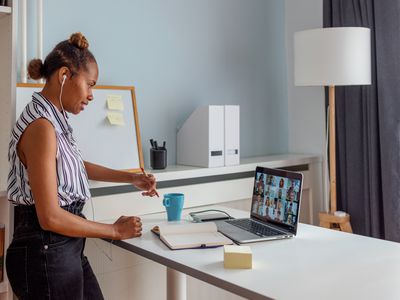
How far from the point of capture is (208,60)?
259 centimetres

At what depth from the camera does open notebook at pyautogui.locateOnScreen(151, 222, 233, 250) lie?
1.44 metres

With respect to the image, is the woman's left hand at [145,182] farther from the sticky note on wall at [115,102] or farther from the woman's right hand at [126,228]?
the sticky note on wall at [115,102]

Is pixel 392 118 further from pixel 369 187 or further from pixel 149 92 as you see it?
pixel 149 92

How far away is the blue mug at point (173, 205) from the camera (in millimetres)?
1790

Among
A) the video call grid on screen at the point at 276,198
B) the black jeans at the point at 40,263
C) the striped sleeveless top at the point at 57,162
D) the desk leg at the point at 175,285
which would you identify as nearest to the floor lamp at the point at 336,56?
the video call grid on screen at the point at 276,198

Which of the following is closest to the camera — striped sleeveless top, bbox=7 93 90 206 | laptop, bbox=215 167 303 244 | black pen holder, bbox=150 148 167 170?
striped sleeveless top, bbox=7 93 90 206

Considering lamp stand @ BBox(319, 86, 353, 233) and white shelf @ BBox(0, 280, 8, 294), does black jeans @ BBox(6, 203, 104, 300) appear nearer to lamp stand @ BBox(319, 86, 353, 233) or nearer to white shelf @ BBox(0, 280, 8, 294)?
white shelf @ BBox(0, 280, 8, 294)

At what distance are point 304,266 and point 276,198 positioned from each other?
0.43m

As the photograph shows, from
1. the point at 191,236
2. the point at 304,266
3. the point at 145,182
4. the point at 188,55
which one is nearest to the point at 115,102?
the point at 145,182

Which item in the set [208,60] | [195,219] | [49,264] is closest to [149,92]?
[208,60]

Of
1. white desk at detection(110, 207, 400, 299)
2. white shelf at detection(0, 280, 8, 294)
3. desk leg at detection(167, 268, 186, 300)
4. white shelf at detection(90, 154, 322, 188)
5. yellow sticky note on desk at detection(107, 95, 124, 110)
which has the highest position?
yellow sticky note on desk at detection(107, 95, 124, 110)

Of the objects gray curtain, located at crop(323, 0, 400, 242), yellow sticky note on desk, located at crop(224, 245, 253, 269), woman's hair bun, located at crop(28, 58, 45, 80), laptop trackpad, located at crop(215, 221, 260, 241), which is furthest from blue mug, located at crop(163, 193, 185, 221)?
gray curtain, located at crop(323, 0, 400, 242)

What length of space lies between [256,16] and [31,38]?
1.50m

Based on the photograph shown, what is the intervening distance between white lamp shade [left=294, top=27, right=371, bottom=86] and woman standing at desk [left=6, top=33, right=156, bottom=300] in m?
1.31
